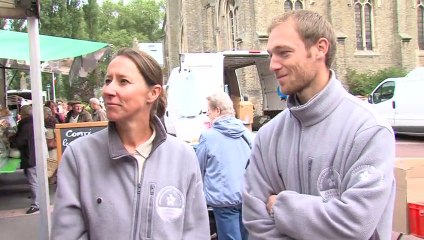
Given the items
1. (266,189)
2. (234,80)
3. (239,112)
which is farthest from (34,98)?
(234,80)

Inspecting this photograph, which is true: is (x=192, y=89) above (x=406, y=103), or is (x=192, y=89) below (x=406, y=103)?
above

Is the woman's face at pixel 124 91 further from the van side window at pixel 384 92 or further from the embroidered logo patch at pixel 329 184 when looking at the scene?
the van side window at pixel 384 92

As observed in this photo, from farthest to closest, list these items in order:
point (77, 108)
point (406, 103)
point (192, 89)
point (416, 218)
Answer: point (406, 103)
point (192, 89)
point (77, 108)
point (416, 218)

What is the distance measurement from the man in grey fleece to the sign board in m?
5.38

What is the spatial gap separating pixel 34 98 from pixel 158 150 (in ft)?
6.36

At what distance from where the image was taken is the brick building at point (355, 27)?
88.6 ft

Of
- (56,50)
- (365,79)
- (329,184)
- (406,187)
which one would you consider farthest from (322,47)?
(365,79)

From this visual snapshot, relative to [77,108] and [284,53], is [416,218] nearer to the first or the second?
[284,53]

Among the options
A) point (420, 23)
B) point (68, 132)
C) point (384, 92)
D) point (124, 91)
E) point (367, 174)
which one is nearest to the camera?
point (367, 174)

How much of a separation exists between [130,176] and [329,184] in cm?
83

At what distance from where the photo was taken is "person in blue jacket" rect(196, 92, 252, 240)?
14.0 ft

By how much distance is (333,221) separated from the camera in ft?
5.55

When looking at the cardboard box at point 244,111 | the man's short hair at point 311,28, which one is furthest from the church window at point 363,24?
the man's short hair at point 311,28

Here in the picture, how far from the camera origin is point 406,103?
14.5 metres
